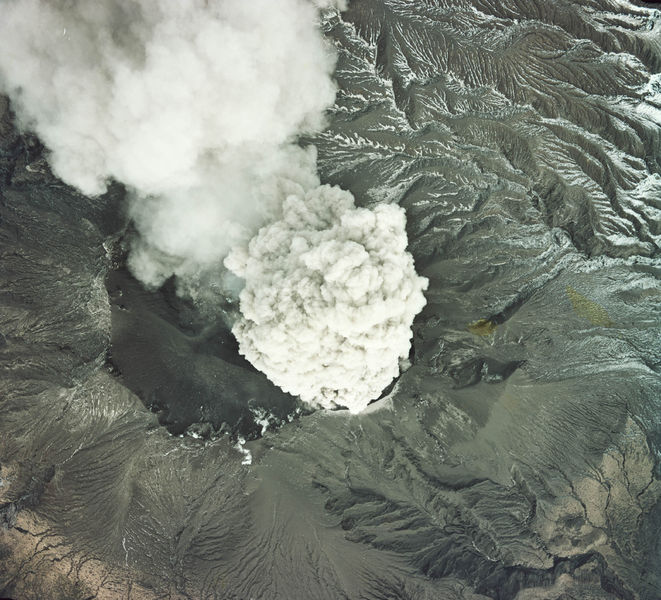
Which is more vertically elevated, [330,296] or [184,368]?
[330,296]

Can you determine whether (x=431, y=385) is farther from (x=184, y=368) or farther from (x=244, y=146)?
(x=244, y=146)

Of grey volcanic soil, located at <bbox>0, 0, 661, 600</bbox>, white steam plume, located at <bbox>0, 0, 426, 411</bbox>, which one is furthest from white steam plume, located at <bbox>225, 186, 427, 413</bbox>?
grey volcanic soil, located at <bbox>0, 0, 661, 600</bbox>

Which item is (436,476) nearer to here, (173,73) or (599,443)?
(599,443)

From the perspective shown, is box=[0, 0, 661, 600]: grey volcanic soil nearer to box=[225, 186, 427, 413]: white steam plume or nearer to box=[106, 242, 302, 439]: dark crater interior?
box=[106, 242, 302, 439]: dark crater interior

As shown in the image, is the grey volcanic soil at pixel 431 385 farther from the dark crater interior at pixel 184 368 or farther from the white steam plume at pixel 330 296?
the white steam plume at pixel 330 296

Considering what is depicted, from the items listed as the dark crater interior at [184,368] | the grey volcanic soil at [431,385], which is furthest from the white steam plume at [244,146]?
the dark crater interior at [184,368]

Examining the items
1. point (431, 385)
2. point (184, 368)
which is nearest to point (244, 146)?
point (184, 368)
